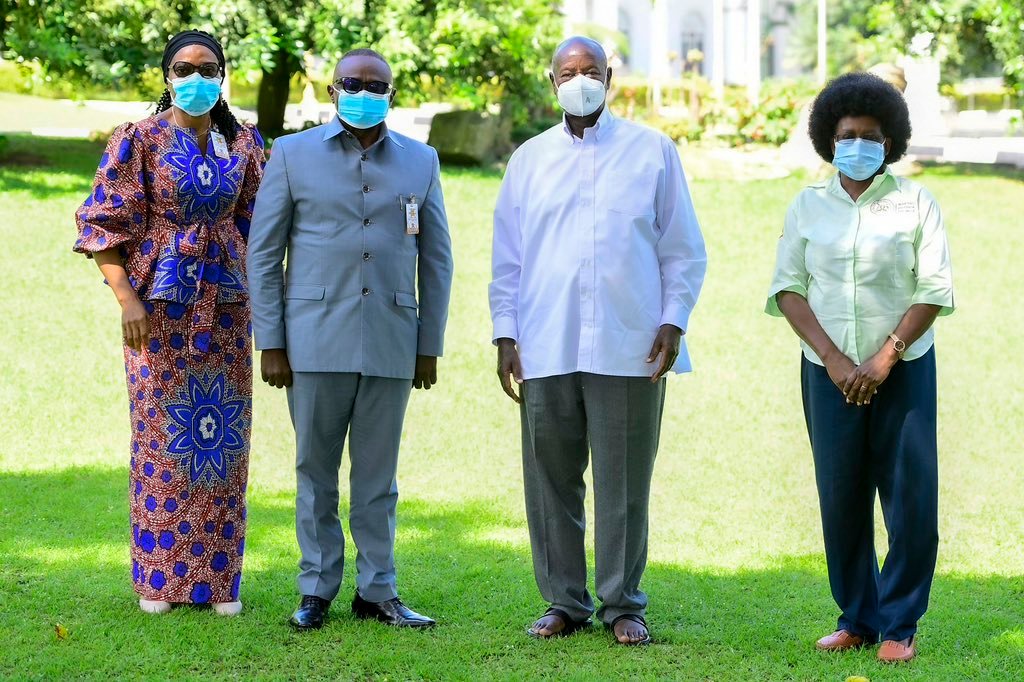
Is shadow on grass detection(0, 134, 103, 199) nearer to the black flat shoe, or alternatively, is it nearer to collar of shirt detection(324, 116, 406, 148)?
collar of shirt detection(324, 116, 406, 148)

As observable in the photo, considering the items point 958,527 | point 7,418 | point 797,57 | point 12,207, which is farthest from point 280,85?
point 797,57

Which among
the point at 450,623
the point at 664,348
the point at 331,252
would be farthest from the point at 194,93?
the point at 450,623

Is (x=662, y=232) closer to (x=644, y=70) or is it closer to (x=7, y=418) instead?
(x=7, y=418)

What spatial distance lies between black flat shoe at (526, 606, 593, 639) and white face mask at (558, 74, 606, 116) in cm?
185

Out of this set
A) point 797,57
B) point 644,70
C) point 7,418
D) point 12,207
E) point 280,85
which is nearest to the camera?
point 7,418

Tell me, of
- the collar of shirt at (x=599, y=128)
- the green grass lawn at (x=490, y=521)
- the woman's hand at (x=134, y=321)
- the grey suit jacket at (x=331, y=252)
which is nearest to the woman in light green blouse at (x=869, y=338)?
the green grass lawn at (x=490, y=521)

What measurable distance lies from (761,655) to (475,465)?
3524 mm

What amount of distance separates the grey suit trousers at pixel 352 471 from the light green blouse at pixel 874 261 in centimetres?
159

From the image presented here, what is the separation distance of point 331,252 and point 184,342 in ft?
2.20

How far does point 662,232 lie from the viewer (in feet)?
16.1

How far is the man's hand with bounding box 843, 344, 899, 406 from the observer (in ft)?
15.0

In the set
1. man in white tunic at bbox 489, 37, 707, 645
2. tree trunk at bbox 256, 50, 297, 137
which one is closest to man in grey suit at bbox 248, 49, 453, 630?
man in white tunic at bbox 489, 37, 707, 645

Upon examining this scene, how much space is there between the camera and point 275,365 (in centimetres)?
499

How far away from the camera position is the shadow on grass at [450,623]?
15.6ft
